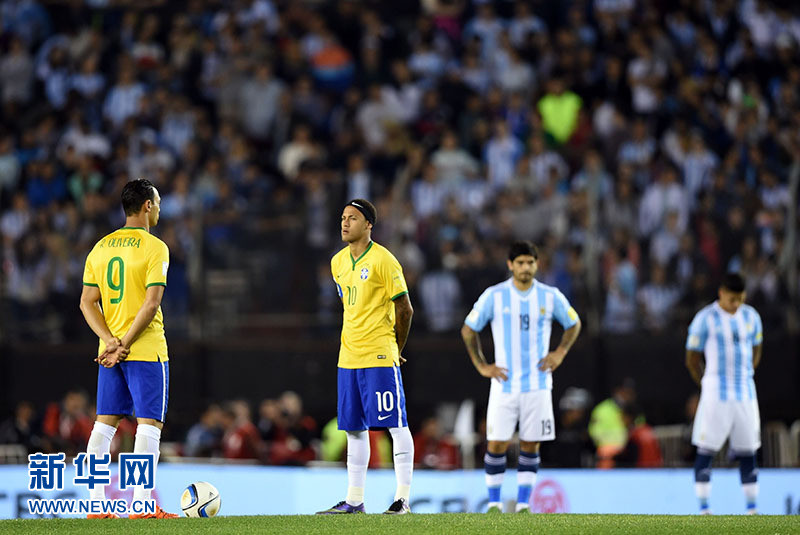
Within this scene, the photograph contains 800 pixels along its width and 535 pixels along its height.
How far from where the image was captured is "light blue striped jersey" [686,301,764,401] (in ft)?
42.0

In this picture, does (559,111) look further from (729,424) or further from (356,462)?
(356,462)

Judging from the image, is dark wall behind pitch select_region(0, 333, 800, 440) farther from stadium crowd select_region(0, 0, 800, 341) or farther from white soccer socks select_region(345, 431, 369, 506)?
white soccer socks select_region(345, 431, 369, 506)

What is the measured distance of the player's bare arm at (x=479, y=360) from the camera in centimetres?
1157

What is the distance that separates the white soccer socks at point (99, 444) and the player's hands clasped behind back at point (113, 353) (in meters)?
0.43

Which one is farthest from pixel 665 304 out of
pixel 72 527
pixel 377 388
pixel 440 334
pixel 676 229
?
pixel 72 527

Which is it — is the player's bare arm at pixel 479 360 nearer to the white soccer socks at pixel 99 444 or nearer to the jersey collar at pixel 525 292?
the jersey collar at pixel 525 292

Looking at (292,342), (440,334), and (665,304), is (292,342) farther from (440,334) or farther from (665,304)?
(665,304)

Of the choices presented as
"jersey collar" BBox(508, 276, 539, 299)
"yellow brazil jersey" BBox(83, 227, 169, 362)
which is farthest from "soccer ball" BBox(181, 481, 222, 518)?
"jersey collar" BBox(508, 276, 539, 299)

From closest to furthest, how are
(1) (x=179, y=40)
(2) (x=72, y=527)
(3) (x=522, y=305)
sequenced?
(2) (x=72, y=527)
(3) (x=522, y=305)
(1) (x=179, y=40)

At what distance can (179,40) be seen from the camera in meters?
22.7

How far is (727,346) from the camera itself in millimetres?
12789

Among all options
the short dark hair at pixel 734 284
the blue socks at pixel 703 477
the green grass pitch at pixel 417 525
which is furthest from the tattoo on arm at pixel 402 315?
the blue socks at pixel 703 477

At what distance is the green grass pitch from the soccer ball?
0.26 metres

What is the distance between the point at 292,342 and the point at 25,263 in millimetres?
3315
